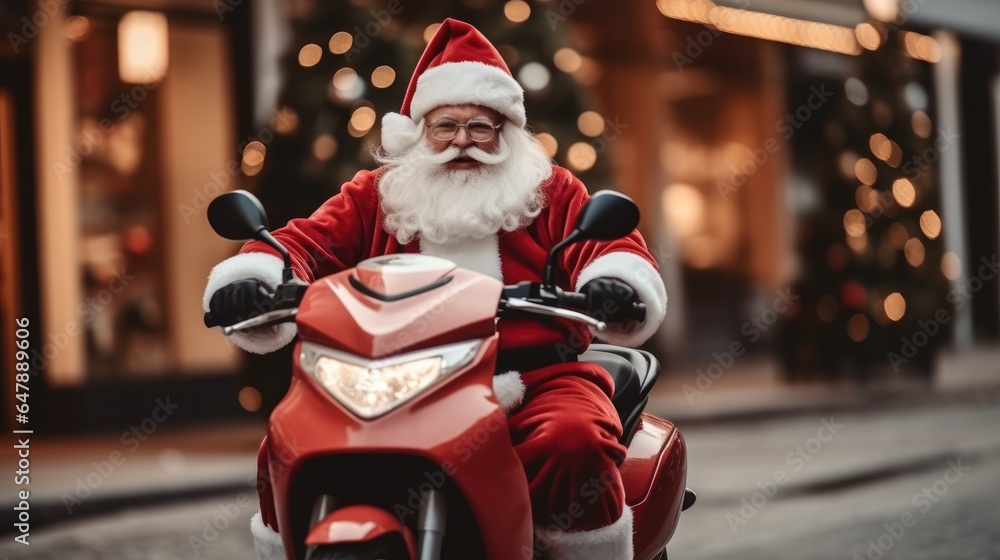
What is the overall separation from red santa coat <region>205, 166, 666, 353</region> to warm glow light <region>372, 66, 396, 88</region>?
614 centimetres

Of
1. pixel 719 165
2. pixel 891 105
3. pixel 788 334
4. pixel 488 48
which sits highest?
pixel 488 48

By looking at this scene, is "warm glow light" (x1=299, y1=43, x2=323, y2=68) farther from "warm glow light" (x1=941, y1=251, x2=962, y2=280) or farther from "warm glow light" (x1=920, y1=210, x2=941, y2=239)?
"warm glow light" (x1=941, y1=251, x2=962, y2=280)

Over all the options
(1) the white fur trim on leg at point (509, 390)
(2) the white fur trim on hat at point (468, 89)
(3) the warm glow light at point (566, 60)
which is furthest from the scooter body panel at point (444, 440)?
(3) the warm glow light at point (566, 60)

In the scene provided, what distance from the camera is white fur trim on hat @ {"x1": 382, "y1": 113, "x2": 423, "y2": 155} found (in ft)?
11.4

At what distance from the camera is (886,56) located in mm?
15508

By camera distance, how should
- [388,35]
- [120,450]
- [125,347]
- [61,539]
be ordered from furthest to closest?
[125,347]
[120,450]
[388,35]
[61,539]

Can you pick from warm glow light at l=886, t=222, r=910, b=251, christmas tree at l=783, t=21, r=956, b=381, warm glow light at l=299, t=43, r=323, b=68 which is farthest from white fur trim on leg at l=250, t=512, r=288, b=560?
warm glow light at l=886, t=222, r=910, b=251

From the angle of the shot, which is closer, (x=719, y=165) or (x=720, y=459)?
(x=720, y=459)

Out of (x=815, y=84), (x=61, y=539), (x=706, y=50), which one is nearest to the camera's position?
(x=61, y=539)

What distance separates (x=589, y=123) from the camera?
34.8ft

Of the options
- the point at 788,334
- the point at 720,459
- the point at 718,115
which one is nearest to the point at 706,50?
the point at 718,115

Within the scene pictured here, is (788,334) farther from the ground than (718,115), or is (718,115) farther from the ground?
(718,115)

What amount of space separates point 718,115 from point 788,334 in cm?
493

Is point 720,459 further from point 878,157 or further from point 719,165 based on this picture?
point 719,165
